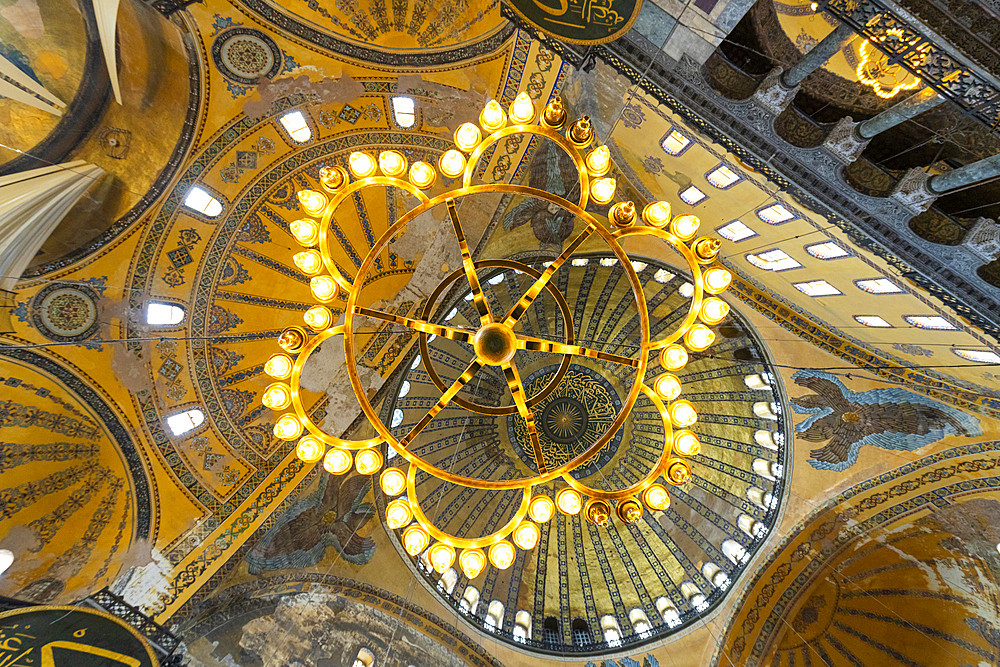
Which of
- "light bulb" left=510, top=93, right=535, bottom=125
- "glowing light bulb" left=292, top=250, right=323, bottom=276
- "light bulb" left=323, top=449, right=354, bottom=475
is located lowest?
"light bulb" left=323, top=449, right=354, bottom=475

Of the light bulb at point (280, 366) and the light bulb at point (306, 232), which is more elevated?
the light bulb at point (306, 232)

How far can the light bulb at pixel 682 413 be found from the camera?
365cm

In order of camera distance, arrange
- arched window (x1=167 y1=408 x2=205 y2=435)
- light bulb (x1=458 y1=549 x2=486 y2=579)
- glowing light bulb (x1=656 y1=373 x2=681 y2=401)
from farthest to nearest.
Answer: arched window (x1=167 y1=408 x2=205 y2=435) → glowing light bulb (x1=656 y1=373 x2=681 y2=401) → light bulb (x1=458 y1=549 x2=486 y2=579)

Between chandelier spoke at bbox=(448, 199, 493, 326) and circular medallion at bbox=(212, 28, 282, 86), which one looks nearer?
chandelier spoke at bbox=(448, 199, 493, 326)

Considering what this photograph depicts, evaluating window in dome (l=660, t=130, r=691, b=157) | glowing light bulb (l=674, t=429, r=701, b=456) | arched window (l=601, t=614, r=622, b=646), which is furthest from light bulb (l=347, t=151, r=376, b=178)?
arched window (l=601, t=614, r=622, b=646)

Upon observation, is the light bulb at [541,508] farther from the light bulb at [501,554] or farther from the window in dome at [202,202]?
the window in dome at [202,202]

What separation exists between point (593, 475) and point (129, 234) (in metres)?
10.3

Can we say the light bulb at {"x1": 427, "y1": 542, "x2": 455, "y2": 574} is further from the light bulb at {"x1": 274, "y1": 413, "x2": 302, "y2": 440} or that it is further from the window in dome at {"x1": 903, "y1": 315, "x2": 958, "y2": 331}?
the window in dome at {"x1": 903, "y1": 315, "x2": 958, "y2": 331}

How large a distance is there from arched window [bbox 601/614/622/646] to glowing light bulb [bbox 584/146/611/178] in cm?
985

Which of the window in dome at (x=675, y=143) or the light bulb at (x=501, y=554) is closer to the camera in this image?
the light bulb at (x=501, y=554)

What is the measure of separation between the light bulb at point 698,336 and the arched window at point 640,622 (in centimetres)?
833

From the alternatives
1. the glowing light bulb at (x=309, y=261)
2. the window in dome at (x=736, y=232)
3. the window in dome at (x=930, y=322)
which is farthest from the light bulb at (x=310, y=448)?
the window in dome at (x=930, y=322)

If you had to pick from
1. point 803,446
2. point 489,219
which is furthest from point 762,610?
point 489,219

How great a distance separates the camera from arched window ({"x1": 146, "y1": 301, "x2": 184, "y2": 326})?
5.68 m
